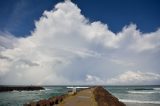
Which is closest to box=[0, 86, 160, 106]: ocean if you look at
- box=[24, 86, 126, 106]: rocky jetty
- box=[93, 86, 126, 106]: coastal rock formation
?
box=[93, 86, 126, 106]: coastal rock formation

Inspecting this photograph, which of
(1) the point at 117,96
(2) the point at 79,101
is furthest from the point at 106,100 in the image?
(1) the point at 117,96

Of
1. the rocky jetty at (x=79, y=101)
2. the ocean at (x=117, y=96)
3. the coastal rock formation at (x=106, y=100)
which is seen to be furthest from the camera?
the ocean at (x=117, y=96)

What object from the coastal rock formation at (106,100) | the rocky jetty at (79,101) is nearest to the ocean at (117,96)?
the coastal rock formation at (106,100)

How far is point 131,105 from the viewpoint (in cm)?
3042

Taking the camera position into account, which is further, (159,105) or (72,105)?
(159,105)

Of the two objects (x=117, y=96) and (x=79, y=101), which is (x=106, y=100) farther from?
(x=117, y=96)

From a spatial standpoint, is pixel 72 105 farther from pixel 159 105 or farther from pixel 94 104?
pixel 159 105

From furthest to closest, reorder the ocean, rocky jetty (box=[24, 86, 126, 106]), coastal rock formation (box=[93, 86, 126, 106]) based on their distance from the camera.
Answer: the ocean, coastal rock formation (box=[93, 86, 126, 106]), rocky jetty (box=[24, 86, 126, 106])

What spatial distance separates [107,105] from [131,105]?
10842 mm

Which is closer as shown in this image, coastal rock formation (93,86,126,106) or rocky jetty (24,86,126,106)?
rocky jetty (24,86,126,106)

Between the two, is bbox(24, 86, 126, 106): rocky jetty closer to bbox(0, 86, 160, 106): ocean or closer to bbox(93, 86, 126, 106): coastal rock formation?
bbox(93, 86, 126, 106): coastal rock formation

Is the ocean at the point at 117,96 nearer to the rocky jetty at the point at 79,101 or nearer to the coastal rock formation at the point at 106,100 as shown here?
the coastal rock formation at the point at 106,100

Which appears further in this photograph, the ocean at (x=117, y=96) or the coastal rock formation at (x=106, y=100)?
the ocean at (x=117, y=96)

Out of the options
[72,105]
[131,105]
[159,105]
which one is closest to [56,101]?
[72,105]
